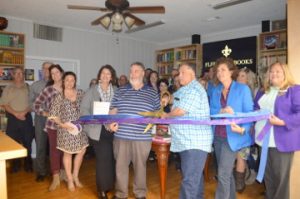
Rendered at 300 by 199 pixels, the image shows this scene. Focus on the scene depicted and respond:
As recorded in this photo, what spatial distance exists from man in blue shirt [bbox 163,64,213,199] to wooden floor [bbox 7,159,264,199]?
93 centimetres

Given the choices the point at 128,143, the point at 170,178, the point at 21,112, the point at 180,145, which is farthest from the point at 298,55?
the point at 21,112

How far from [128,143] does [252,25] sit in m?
4.35

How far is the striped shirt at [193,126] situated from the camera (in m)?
2.13

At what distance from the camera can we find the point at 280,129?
210 cm

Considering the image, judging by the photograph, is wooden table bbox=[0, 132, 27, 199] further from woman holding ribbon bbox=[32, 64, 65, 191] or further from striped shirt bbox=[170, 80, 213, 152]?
woman holding ribbon bbox=[32, 64, 65, 191]

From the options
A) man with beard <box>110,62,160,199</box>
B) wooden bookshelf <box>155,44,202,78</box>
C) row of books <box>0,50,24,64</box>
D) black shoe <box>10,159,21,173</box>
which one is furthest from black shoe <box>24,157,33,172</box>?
wooden bookshelf <box>155,44,202,78</box>

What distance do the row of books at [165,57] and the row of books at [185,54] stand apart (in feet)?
0.68

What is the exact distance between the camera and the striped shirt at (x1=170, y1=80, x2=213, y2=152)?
2.13 metres

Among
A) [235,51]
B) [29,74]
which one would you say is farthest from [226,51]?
[29,74]

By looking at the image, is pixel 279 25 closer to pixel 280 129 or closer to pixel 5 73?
pixel 280 129

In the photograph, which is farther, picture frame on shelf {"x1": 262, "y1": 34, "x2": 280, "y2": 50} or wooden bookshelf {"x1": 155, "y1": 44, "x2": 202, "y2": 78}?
wooden bookshelf {"x1": 155, "y1": 44, "x2": 202, "y2": 78}

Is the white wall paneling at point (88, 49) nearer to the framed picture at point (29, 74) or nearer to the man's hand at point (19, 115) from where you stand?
the framed picture at point (29, 74)

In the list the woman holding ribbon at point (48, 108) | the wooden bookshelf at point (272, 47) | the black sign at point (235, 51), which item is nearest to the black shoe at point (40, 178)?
the woman holding ribbon at point (48, 108)

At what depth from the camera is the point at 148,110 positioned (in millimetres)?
2586
